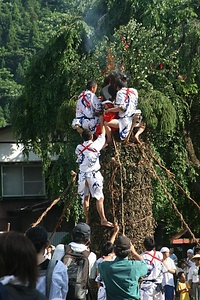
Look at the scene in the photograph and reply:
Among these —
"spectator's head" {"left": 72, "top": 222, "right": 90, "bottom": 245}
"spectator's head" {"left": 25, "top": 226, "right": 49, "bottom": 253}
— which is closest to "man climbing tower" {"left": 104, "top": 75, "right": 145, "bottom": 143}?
"spectator's head" {"left": 72, "top": 222, "right": 90, "bottom": 245}

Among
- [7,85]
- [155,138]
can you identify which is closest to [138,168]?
[155,138]

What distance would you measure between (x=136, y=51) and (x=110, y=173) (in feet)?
24.8

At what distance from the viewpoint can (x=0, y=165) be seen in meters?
33.0

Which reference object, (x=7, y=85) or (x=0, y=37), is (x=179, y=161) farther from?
(x=0, y=37)

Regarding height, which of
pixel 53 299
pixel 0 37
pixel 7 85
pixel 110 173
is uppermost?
pixel 0 37

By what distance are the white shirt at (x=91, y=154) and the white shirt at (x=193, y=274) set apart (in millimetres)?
5472

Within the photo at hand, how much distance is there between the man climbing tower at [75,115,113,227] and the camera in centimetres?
1256

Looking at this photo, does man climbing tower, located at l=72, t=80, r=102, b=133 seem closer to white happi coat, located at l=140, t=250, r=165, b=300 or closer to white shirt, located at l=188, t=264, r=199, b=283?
white happi coat, located at l=140, t=250, r=165, b=300

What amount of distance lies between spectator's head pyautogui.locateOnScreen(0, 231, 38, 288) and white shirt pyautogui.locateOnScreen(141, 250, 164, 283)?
6.38m

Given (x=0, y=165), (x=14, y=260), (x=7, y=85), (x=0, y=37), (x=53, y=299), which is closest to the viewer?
(x=14, y=260)

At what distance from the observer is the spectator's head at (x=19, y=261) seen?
4.79m

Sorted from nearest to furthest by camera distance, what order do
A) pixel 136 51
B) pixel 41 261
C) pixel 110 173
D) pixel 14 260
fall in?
pixel 14 260 → pixel 41 261 → pixel 110 173 → pixel 136 51

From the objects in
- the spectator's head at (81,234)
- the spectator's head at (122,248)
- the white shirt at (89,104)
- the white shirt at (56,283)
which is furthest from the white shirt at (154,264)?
the white shirt at (56,283)

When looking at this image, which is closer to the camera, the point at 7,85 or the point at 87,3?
the point at 87,3
